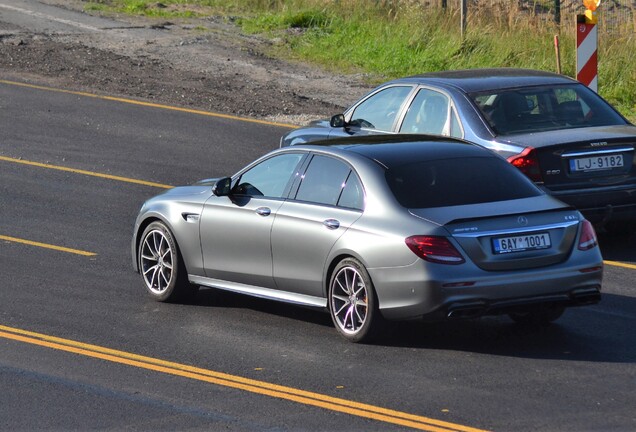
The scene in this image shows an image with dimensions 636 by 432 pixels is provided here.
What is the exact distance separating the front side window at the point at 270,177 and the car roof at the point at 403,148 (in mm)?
240

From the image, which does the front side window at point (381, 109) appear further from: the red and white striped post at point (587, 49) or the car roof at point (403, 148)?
the red and white striped post at point (587, 49)

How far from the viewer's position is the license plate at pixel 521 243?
9.46m

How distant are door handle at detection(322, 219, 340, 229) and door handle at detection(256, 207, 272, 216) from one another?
674 mm

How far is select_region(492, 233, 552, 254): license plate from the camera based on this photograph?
9.46 meters

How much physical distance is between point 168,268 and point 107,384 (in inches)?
107

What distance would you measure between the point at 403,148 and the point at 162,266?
2.48 meters

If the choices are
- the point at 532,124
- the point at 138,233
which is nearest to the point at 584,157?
the point at 532,124

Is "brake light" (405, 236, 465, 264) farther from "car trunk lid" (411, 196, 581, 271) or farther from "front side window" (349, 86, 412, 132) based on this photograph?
"front side window" (349, 86, 412, 132)

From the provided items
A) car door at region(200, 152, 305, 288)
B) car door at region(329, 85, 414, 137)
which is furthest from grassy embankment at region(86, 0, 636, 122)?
car door at region(200, 152, 305, 288)

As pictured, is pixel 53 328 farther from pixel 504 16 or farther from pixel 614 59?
pixel 504 16

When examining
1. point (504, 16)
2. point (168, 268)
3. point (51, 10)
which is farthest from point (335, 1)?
point (168, 268)

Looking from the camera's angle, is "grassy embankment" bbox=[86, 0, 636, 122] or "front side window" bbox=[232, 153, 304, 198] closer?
"front side window" bbox=[232, 153, 304, 198]

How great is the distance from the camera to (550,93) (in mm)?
13188

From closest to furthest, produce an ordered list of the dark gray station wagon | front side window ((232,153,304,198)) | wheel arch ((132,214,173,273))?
front side window ((232,153,304,198))
wheel arch ((132,214,173,273))
the dark gray station wagon
